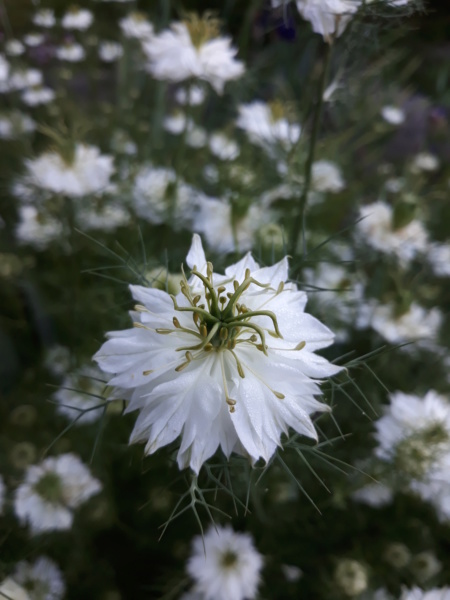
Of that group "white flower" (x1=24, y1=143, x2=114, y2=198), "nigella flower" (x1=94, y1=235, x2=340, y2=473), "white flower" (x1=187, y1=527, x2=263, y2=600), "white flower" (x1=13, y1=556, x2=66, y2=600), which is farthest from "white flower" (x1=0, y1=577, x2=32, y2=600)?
"white flower" (x1=24, y1=143, x2=114, y2=198)

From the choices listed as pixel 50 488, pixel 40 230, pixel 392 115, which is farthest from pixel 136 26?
pixel 50 488

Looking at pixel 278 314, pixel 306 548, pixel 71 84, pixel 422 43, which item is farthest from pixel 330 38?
pixel 422 43

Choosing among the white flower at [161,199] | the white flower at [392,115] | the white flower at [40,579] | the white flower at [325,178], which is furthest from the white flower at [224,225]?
the white flower at [392,115]

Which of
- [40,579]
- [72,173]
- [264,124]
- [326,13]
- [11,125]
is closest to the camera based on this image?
[326,13]

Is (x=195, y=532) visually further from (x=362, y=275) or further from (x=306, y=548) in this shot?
(x=362, y=275)

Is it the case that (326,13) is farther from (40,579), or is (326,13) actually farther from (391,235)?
(40,579)

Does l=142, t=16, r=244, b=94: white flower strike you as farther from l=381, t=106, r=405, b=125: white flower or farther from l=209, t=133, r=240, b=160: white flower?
l=381, t=106, r=405, b=125: white flower
